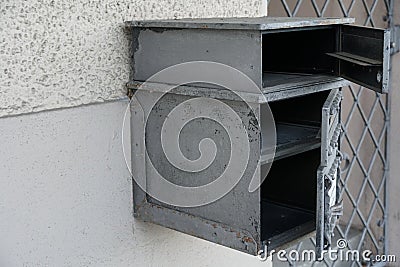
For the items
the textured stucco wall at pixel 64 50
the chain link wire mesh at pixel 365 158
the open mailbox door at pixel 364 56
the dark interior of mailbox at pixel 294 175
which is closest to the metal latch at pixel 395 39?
the chain link wire mesh at pixel 365 158

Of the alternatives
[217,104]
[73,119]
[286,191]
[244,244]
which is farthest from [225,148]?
[286,191]

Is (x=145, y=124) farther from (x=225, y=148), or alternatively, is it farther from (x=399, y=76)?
(x=399, y=76)

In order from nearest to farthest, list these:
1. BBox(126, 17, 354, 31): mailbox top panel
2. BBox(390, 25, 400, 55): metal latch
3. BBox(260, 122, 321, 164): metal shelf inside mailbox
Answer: BBox(126, 17, 354, 31): mailbox top panel
BBox(260, 122, 321, 164): metal shelf inside mailbox
BBox(390, 25, 400, 55): metal latch

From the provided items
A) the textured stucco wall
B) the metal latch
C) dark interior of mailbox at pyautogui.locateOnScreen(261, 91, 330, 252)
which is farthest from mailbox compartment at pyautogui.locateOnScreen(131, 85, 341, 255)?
the metal latch

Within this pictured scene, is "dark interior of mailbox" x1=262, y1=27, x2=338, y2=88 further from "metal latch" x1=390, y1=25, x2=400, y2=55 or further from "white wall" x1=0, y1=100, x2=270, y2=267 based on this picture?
"metal latch" x1=390, y1=25, x2=400, y2=55

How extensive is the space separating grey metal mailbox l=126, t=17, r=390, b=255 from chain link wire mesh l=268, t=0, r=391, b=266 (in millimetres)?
1067

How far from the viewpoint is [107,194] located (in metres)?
1.36

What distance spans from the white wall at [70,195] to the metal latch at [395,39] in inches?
55.9

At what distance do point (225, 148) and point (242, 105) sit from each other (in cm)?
10

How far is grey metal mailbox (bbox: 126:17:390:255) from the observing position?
1.21 m

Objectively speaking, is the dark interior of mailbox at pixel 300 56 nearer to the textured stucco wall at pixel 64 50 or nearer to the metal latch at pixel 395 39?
the textured stucco wall at pixel 64 50

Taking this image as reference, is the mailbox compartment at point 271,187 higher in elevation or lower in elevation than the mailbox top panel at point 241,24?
lower

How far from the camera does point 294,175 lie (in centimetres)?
160

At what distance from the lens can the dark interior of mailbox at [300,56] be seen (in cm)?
139
